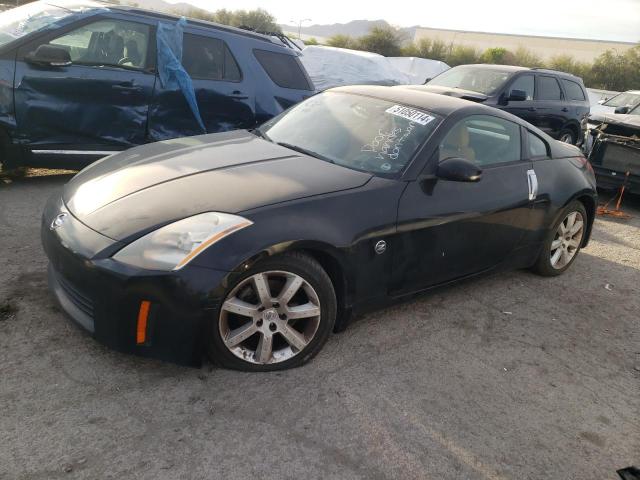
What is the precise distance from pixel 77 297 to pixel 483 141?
286 cm

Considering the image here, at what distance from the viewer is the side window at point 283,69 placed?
21.0 feet

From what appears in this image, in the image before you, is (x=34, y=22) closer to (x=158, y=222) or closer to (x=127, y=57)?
(x=127, y=57)

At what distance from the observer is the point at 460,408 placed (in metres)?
2.88

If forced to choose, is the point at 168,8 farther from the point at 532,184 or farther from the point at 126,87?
the point at 532,184

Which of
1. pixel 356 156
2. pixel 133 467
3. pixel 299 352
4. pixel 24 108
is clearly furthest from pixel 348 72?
pixel 133 467

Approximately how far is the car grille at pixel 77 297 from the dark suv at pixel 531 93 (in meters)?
7.18

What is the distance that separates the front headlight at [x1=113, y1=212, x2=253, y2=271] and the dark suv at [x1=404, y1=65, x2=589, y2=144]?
683 centimetres

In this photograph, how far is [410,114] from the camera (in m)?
3.75

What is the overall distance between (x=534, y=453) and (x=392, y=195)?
60.6 inches

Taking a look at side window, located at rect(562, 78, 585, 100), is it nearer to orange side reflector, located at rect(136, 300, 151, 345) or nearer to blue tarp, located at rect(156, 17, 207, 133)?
blue tarp, located at rect(156, 17, 207, 133)

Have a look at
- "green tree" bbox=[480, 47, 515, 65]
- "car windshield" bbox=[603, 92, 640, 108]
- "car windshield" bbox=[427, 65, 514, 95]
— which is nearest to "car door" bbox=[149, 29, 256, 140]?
"car windshield" bbox=[427, 65, 514, 95]

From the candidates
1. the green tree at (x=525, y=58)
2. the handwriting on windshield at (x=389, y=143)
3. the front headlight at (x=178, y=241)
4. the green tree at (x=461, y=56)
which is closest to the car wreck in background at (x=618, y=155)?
the handwriting on windshield at (x=389, y=143)

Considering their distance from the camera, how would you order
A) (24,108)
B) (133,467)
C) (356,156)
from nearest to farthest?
(133,467) < (356,156) < (24,108)

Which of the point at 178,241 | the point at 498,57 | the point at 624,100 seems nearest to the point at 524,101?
the point at 624,100
